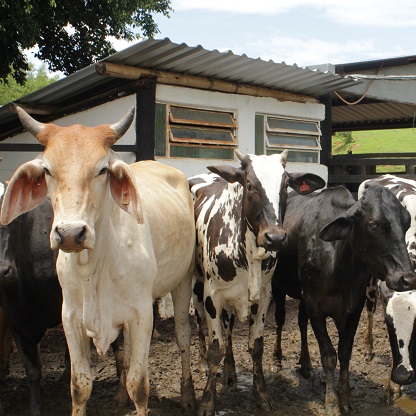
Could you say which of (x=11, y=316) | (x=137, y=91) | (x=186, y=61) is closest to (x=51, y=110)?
(x=137, y=91)

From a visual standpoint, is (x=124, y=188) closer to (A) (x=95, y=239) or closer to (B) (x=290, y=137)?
(A) (x=95, y=239)

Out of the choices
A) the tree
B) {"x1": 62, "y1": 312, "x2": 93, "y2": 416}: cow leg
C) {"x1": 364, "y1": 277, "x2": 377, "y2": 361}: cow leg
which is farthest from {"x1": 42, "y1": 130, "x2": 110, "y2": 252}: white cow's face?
the tree

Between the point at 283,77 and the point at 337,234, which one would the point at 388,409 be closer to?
the point at 337,234

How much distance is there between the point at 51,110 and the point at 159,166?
4000 millimetres

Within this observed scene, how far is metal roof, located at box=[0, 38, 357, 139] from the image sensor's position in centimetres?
686

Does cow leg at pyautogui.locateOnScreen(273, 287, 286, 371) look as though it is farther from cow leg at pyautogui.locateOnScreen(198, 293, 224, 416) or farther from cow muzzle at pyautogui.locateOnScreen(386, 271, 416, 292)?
cow muzzle at pyautogui.locateOnScreen(386, 271, 416, 292)

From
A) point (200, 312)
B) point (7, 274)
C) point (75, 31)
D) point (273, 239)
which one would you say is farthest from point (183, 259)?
point (75, 31)

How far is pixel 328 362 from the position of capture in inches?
185

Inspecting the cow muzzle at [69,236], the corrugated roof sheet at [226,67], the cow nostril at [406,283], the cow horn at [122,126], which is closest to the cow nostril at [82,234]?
the cow muzzle at [69,236]

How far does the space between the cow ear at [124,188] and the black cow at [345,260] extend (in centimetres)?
172

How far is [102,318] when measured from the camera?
3602 millimetres

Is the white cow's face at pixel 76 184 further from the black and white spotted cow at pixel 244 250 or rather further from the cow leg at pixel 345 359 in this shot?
the cow leg at pixel 345 359

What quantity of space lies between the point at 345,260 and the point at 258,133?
4614 millimetres

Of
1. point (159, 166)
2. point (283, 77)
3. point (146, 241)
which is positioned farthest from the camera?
point (283, 77)
